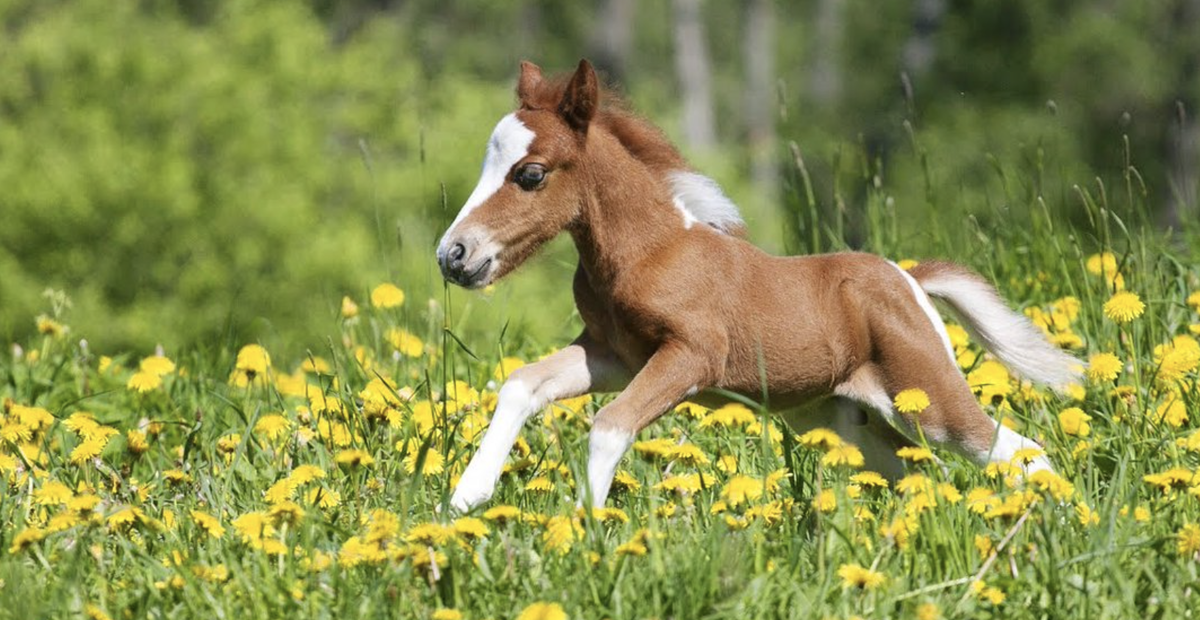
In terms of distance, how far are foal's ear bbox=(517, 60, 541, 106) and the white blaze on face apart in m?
0.15

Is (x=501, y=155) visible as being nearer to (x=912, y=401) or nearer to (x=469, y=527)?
(x=469, y=527)

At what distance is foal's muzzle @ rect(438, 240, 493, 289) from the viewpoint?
386 centimetres

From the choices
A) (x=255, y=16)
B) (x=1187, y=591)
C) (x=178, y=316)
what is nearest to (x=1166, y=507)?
(x=1187, y=591)

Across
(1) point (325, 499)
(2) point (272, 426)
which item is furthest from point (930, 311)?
(2) point (272, 426)

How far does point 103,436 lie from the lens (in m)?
4.31

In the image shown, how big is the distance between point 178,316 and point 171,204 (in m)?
1.31

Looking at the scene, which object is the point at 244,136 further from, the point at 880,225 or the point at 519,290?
the point at 880,225

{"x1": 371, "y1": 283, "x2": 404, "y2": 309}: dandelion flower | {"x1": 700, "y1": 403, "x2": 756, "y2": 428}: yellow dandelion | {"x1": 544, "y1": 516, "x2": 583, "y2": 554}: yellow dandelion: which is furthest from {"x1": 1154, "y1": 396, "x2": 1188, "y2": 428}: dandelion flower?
{"x1": 371, "y1": 283, "x2": 404, "y2": 309}: dandelion flower

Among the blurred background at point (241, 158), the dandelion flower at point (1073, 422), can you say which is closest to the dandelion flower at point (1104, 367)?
the dandelion flower at point (1073, 422)

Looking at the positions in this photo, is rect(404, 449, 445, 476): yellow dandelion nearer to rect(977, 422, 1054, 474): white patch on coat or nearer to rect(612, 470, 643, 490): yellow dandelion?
rect(612, 470, 643, 490): yellow dandelion

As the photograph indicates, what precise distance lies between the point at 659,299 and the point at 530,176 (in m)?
0.44

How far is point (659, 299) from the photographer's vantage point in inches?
156

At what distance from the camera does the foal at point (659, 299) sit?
388cm

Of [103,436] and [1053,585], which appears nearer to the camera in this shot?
[1053,585]
